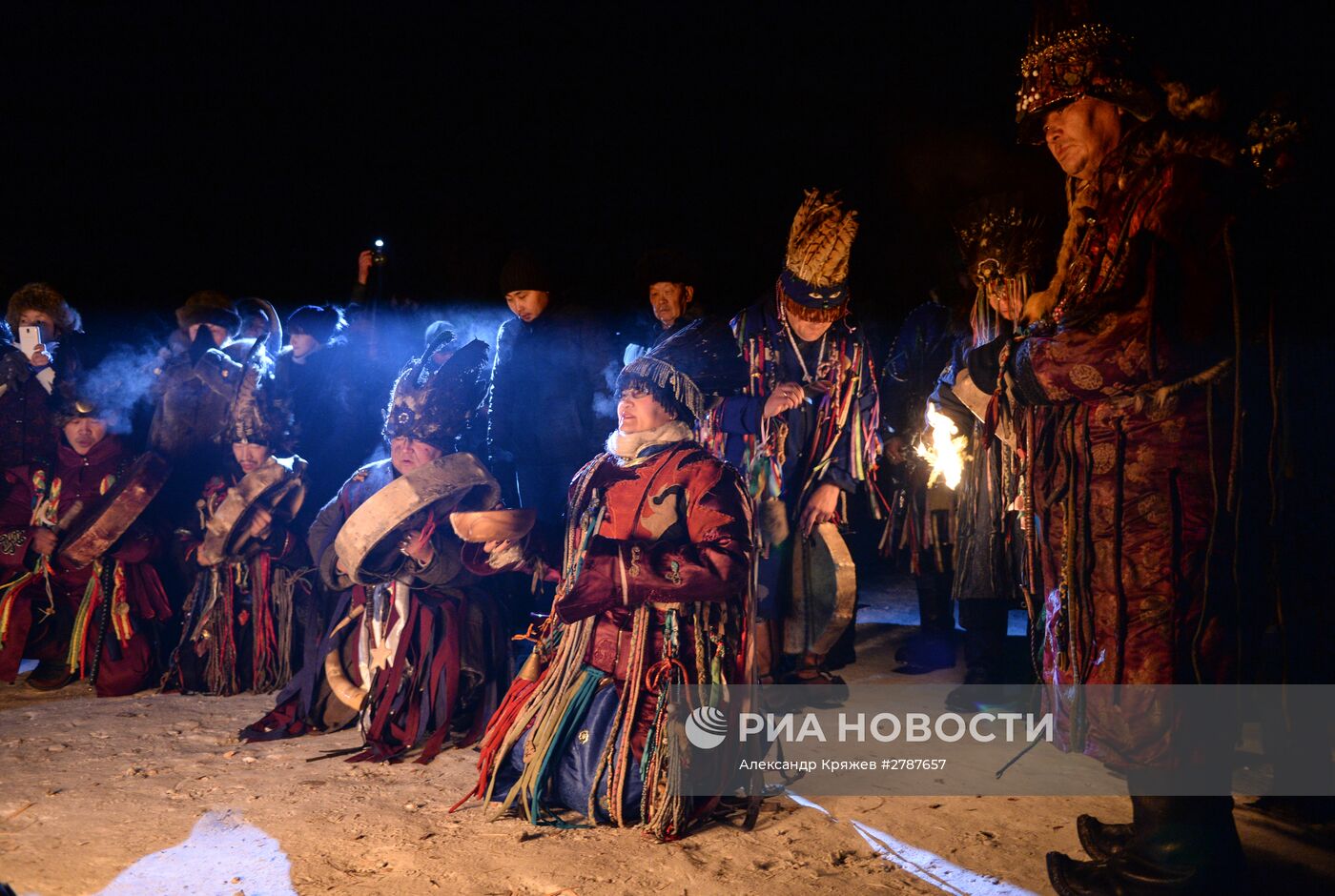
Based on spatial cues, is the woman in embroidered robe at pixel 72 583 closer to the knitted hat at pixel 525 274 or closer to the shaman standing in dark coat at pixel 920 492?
the knitted hat at pixel 525 274

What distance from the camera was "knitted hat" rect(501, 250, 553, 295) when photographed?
5.57 metres

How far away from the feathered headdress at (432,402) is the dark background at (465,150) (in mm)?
2588

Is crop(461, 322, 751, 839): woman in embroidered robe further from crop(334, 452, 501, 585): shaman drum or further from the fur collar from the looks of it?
crop(334, 452, 501, 585): shaman drum

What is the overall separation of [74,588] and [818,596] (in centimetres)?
405

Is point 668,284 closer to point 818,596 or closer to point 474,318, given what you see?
point 818,596

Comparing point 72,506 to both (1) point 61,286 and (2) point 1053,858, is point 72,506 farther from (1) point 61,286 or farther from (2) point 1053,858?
(2) point 1053,858

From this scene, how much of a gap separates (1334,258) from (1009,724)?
2.56 m

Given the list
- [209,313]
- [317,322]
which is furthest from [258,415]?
[209,313]

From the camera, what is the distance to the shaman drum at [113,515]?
5152 mm

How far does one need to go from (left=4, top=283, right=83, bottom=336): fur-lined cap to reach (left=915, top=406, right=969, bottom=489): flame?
16.4ft

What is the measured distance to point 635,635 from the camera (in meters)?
3.25

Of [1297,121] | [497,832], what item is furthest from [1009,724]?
[1297,121]

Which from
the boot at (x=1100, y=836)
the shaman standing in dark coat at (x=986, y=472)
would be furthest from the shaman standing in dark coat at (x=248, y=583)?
the boot at (x=1100, y=836)

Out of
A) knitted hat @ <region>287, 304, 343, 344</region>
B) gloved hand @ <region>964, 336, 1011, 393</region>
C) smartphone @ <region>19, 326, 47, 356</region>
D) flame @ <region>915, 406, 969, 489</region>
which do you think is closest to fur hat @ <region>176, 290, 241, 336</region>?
knitted hat @ <region>287, 304, 343, 344</region>
